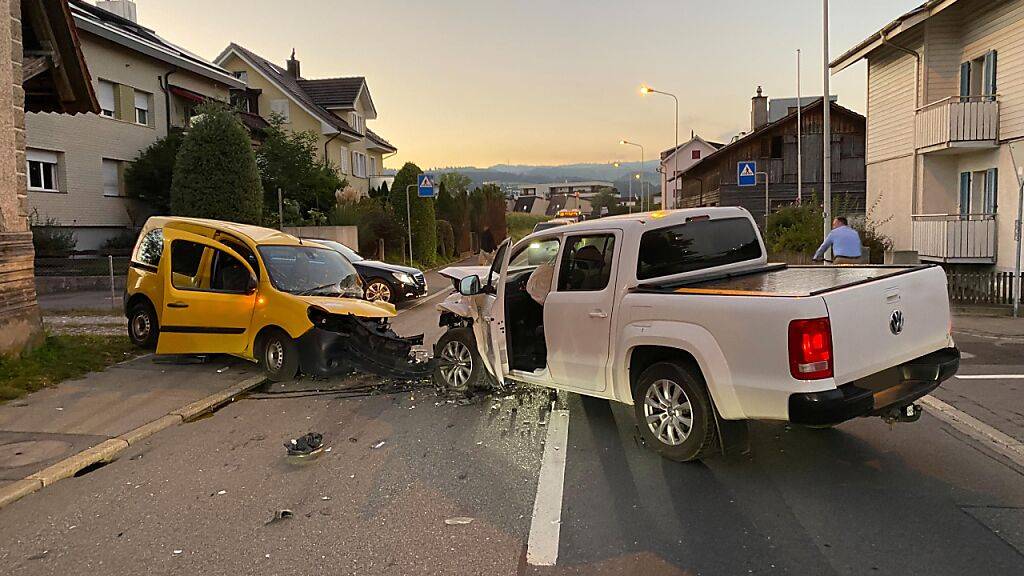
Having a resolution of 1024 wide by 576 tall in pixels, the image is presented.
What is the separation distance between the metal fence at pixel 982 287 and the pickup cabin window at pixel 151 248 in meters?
15.7

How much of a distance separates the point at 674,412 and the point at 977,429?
313 cm

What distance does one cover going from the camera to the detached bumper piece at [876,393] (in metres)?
4.80

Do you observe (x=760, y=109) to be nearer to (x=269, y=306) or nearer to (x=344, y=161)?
(x=344, y=161)

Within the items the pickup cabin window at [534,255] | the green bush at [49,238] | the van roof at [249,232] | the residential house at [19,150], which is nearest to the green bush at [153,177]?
the green bush at [49,238]

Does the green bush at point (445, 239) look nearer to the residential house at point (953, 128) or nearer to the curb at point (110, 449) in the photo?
the residential house at point (953, 128)

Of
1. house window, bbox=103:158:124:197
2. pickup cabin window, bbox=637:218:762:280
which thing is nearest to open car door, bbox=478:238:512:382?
pickup cabin window, bbox=637:218:762:280

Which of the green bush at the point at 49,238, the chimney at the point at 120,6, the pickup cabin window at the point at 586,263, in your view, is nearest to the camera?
the pickup cabin window at the point at 586,263

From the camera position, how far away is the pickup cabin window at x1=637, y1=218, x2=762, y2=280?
6.22 m

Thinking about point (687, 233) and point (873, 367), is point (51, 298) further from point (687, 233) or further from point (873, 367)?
point (873, 367)

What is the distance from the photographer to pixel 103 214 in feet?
85.7

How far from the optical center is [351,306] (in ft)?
30.2

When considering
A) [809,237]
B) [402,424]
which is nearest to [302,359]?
[402,424]

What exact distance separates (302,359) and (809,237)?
63.3ft

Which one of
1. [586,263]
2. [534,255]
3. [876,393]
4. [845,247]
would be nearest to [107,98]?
→ [534,255]
